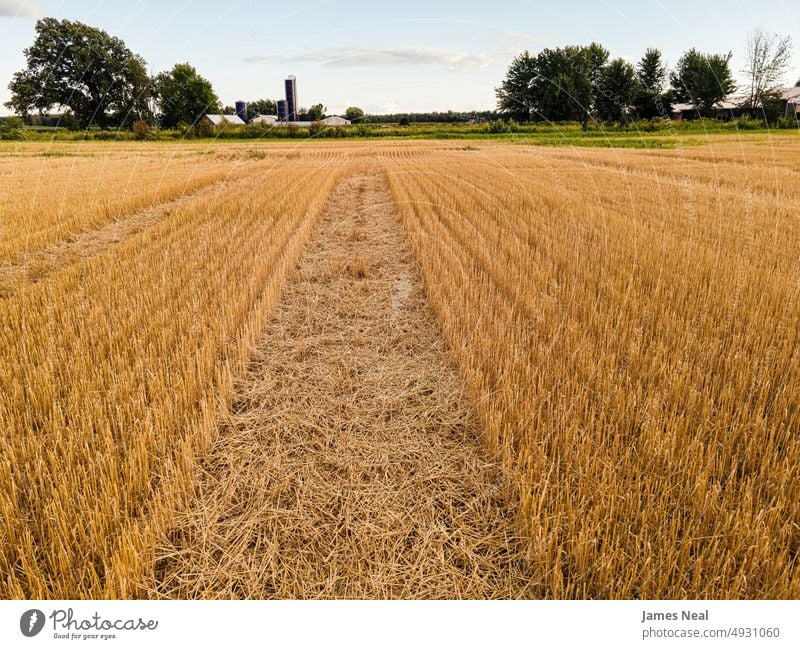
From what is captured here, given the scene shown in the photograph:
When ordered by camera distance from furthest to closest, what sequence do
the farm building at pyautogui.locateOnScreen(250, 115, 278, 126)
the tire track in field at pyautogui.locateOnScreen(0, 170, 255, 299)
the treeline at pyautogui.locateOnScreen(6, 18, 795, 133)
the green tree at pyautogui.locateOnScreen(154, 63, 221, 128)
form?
the farm building at pyautogui.locateOnScreen(250, 115, 278, 126) < the green tree at pyautogui.locateOnScreen(154, 63, 221, 128) < the treeline at pyautogui.locateOnScreen(6, 18, 795, 133) < the tire track in field at pyautogui.locateOnScreen(0, 170, 255, 299)

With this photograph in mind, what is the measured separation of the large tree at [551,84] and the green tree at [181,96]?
1518 centimetres

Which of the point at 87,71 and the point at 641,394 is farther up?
the point at 87,71

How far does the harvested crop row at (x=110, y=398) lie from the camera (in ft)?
6.26

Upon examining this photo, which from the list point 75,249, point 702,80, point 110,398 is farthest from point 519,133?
point 110,398

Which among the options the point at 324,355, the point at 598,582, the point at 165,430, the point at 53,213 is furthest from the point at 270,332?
the point at 53,213

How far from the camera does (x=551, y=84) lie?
2203cm

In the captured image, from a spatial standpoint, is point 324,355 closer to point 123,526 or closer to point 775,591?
Answer: point 123,526

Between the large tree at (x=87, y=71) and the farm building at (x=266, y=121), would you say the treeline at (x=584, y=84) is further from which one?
the farm building at (x=266, y=121)

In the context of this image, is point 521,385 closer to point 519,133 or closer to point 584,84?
point 584,84

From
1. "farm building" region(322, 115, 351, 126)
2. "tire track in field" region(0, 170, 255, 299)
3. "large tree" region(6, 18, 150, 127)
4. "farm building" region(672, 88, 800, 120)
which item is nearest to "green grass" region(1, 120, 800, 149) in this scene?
"farm building" region(672, 88, 800, 120)

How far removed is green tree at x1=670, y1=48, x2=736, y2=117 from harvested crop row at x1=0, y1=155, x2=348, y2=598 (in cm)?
3029

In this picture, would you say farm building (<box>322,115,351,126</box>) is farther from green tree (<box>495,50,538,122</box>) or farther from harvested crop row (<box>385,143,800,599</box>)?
harvested crop row (<box>385,143,800,599</box>)

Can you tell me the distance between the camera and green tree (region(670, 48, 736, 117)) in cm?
2899

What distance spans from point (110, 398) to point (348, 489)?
1661 millimetres
